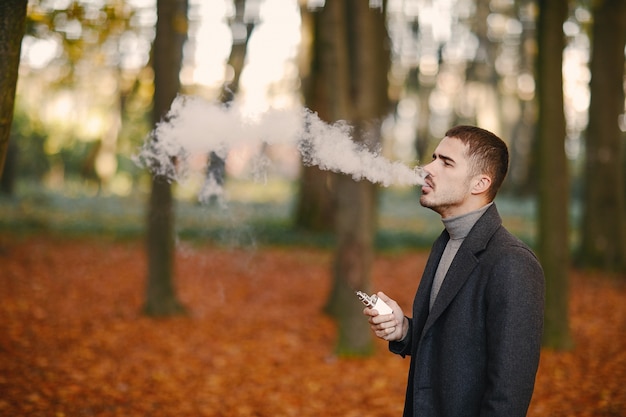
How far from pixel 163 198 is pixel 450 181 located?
7.58 metres

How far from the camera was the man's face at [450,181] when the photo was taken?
2871mm

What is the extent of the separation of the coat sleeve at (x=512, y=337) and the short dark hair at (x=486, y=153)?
475mm

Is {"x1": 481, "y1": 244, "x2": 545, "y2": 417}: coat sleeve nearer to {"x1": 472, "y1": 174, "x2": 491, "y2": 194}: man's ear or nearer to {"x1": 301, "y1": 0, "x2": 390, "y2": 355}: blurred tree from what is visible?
{"x1": 472, "y1": 174, "x2": 491, "y2": 194}: man's ear

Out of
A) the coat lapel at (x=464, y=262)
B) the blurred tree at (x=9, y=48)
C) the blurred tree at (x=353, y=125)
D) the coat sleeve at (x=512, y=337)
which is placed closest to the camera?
the coat sleeve at (x=512, y=337)

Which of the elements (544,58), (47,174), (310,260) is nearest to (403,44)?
(310,260)

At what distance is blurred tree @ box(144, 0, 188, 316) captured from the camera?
9.59m

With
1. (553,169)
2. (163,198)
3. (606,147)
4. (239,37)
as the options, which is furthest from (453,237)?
Answer: (239,37)

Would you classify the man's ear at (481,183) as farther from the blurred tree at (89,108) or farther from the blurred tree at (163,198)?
the blurred tree at (89,108)

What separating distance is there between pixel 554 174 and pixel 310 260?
906 centimetres

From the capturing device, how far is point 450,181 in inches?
113

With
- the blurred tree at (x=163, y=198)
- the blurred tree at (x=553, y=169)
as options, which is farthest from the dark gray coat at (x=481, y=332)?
the blurred tree at (x=163, y=198)

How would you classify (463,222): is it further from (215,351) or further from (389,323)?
(215,351)

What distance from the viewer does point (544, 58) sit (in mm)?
8336

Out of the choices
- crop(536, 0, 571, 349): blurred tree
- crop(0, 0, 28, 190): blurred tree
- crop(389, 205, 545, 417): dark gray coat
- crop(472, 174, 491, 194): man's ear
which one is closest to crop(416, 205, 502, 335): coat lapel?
crop(389, 205, 545, 417): dark gray coat
